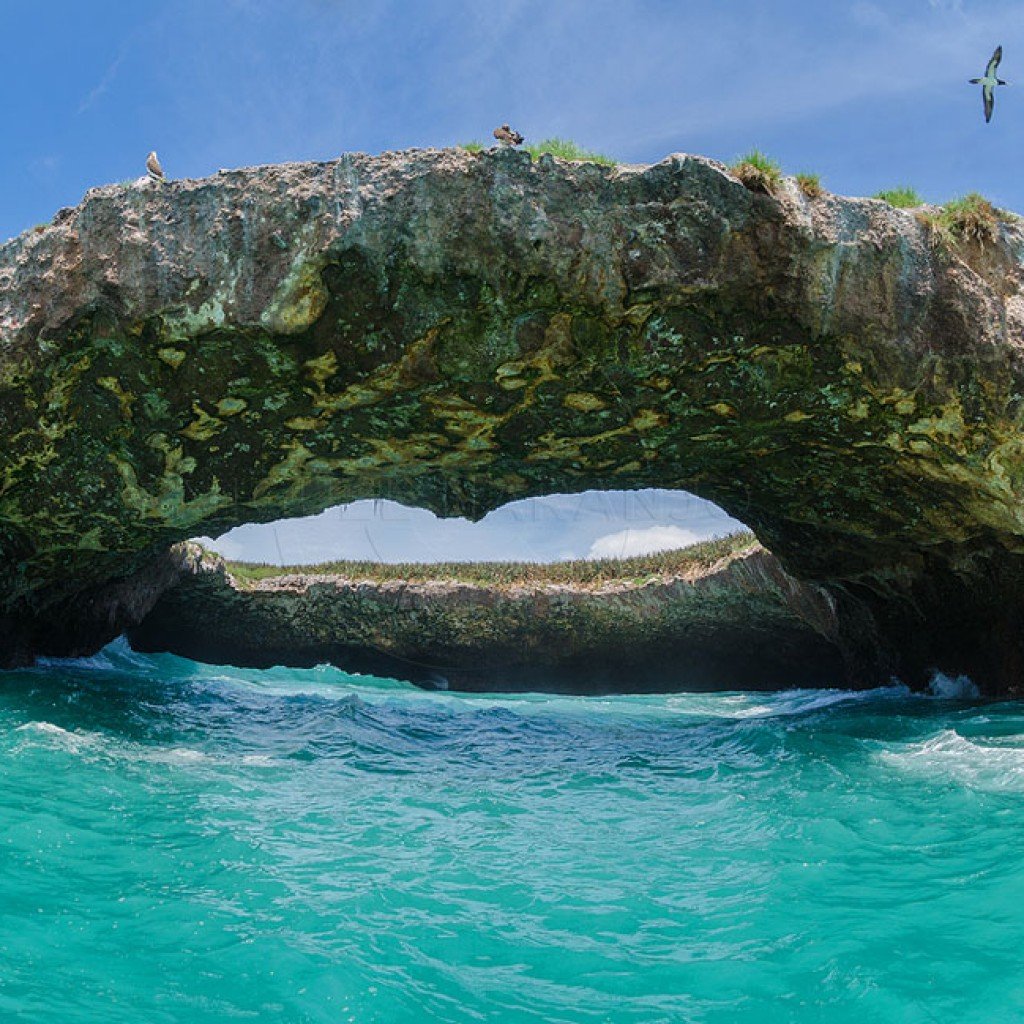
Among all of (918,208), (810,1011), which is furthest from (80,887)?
(918,208)

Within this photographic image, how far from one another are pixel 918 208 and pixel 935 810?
6.17 metres

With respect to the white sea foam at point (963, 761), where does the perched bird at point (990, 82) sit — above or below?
above

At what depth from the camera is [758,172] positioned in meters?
8.22

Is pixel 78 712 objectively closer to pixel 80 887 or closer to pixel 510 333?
pixel 80 887

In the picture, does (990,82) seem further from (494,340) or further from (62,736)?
(62,736)

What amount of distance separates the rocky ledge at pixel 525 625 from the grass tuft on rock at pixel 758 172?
411 inches

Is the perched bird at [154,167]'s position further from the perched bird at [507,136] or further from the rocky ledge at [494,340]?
the perched bird at [507,136]

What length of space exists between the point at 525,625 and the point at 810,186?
560 inches

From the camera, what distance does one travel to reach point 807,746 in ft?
32.6

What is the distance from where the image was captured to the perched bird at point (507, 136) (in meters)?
Result: 8.22

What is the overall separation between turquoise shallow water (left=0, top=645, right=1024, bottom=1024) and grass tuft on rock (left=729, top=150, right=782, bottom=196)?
5.70 meters

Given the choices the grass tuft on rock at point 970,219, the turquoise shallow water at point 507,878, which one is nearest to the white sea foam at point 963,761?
the turquoise shallow water at point 507,878

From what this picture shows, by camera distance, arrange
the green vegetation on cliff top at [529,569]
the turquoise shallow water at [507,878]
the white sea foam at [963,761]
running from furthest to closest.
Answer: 1. the green vegetation on cliff top at [529,569]
2. the white sea foam at [963,761]
3. the turquoise shallow water at [507,878]

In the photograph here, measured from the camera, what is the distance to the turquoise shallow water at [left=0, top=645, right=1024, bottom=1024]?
408 cm
